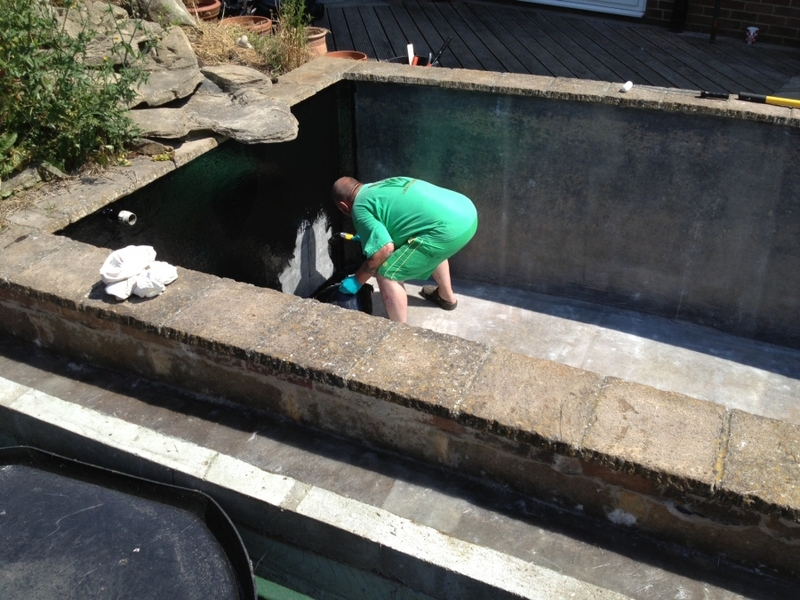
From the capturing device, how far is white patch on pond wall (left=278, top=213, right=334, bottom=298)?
5.79 metres

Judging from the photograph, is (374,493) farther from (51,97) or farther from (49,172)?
(51,97)

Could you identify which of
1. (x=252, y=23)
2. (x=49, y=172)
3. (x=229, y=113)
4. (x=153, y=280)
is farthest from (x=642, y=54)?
(x=153, y=280)

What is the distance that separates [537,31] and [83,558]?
695cm

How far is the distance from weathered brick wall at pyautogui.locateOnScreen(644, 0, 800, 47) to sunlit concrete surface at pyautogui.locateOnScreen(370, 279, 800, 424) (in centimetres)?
362

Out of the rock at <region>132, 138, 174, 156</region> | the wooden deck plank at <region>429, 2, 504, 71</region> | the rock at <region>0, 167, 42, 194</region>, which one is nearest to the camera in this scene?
the rock at <region>0, 167, 42, 194</region>

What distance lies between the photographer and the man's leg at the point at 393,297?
204 inches

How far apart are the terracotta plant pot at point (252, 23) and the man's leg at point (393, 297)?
2652mm

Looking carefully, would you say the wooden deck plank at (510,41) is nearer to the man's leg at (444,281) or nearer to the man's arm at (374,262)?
the man's leg at (444,281)

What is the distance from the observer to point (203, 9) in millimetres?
6422

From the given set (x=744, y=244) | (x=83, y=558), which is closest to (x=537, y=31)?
(x=744, y=244)

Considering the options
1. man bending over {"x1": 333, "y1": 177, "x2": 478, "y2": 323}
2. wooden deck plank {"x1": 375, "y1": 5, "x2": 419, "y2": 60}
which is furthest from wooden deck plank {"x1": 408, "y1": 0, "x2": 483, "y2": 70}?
man bending over {"x1": 333, "y1": 177, "x2": 478, "y2": 323}

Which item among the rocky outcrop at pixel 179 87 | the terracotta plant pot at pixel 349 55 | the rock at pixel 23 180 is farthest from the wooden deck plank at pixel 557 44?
the rock at pixel 23 180

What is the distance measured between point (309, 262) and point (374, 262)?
110 cm

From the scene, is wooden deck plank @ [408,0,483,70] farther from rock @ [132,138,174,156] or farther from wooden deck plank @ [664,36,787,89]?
rock @ [132,138,174,156]
